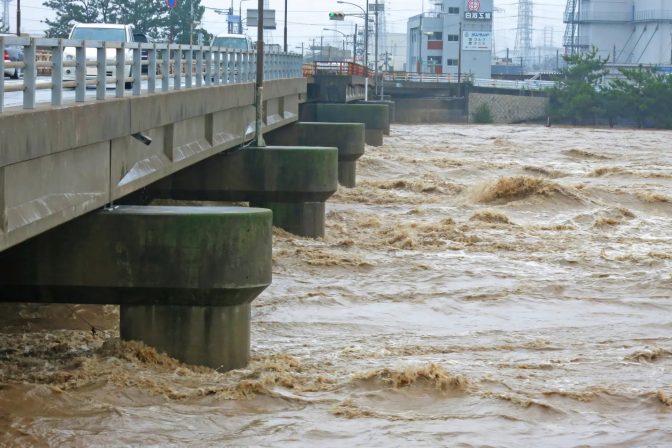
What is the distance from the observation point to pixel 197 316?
1538 centimetres

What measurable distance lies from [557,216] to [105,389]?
865 inches

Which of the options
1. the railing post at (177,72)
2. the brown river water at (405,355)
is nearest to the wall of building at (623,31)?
the brown river water at (405,355)

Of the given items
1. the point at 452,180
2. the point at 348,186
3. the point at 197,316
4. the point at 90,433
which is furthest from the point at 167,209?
the point at 452,180

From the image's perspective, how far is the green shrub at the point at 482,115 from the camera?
4181 inches

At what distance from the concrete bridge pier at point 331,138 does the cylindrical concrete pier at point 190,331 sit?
83.6ft

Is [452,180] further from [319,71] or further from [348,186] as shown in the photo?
[319,71]

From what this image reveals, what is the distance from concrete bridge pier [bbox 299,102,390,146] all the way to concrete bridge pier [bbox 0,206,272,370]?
38.1 meters

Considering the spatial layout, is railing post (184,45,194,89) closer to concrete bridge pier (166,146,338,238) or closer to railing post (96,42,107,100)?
concrete bridge pier (166,146,338,238)

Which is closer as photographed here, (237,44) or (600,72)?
(237,44)

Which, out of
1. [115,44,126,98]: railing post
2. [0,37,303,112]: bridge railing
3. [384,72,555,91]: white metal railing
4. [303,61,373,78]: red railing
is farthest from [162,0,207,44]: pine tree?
[115,44,126,98]: railing post

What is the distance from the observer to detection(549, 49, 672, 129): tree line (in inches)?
3939

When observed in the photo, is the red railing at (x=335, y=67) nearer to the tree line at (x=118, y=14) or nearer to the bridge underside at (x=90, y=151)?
the tree line at (x=118, y=14)

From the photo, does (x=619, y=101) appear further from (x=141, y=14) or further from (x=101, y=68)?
(x=101, y=68)

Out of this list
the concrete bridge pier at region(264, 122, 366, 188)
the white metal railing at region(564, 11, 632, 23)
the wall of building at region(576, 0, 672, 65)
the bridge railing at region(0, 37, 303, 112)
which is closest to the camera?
the bridge railing at region(0, 37, 303, 112)
